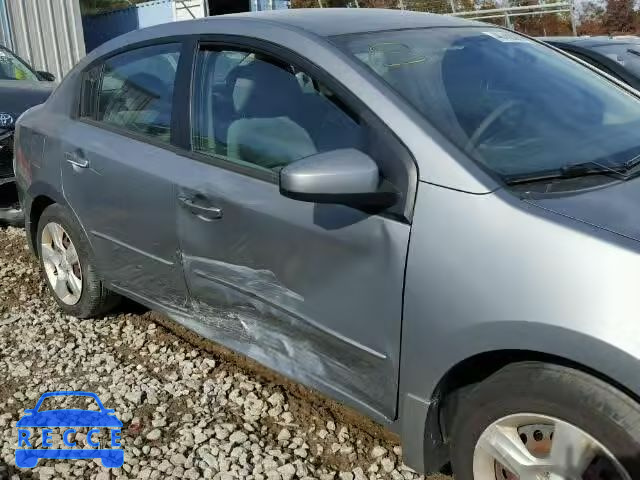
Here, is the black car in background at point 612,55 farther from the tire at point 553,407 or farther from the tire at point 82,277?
the tire at point 553,407

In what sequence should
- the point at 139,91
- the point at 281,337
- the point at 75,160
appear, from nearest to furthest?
1. the point at 281,337
2. the point at 139,91
3. the point at 75,160

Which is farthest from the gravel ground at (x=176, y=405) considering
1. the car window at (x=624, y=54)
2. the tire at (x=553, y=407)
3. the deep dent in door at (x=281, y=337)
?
the car window at (x=624, y=54)

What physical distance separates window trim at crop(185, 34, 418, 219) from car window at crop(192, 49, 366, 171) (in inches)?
0.9

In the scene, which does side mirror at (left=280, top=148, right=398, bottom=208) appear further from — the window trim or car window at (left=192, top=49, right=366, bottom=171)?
car window at (left=192, top=49, right=366, bottom=171)

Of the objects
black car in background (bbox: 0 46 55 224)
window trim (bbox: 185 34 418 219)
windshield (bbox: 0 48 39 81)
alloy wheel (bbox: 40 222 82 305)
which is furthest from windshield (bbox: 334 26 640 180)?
windshield (bbox: 0 48 39 81)

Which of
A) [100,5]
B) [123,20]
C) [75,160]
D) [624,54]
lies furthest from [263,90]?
[100,5]

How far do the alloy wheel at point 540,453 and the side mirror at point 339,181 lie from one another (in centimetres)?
78

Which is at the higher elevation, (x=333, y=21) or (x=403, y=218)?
(x=333, y=21)

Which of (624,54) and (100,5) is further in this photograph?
(100,5)

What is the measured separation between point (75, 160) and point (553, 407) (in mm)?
2634

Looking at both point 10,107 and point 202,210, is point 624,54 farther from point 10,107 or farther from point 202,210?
point 10,107

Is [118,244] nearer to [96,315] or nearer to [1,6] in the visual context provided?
[96,315]

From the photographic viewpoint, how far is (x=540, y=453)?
1982mm

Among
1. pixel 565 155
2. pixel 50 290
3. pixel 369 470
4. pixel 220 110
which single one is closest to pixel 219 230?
pixel 220 110
